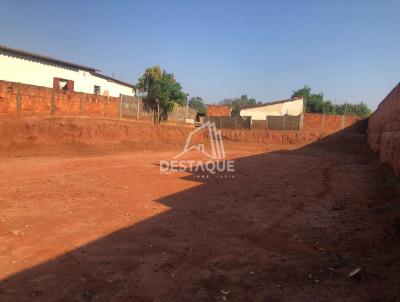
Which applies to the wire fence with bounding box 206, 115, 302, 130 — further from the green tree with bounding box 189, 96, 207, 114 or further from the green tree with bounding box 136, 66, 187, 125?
the green tree with bounding box 189, 96, 207, 114

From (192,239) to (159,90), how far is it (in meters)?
20.1

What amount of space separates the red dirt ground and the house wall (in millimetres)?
13875

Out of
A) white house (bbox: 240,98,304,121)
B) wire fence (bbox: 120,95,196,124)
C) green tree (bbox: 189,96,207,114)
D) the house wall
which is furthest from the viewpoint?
green tree (bbox: 189,96,207,114)

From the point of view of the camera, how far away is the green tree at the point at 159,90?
24.0 metres

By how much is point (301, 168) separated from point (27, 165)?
991cm

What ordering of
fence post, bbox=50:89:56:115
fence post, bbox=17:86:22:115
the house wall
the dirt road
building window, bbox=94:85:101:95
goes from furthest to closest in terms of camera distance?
building window, bbox=94:85:101:95 → the house wall → fence post, bbox=50:89:56:115 → fence post, bbox=17:86:22:115 → the dirt road

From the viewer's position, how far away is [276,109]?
32.5 m

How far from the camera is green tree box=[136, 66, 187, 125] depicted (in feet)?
78.8

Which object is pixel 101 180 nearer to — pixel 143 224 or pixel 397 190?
pixel 143 224

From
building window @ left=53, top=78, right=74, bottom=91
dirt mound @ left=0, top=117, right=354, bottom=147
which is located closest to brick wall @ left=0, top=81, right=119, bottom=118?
dirt mound @ left=0, top=117, right=354, bottom=147

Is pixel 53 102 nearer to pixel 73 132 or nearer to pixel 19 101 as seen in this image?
pixel 19 101

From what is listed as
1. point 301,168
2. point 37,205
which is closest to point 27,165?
point 37,205

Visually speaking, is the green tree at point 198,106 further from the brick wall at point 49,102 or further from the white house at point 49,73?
the brick wall at point 49,102

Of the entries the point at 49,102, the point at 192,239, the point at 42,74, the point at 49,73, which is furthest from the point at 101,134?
the point at 192,239
